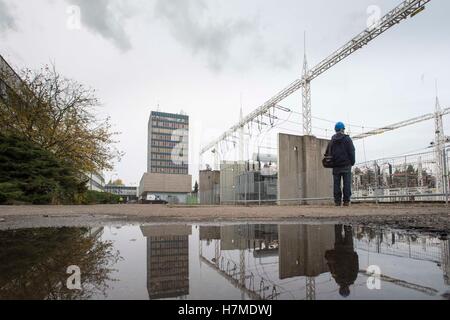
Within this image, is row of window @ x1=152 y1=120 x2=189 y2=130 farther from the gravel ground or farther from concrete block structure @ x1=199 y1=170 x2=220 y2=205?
the gravel ground

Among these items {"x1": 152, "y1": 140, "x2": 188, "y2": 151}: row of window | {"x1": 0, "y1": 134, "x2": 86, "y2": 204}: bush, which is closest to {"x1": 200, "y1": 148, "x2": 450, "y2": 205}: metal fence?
{"x1": 0, "y1": 134, "x2": 86, "y2": 204}: bush

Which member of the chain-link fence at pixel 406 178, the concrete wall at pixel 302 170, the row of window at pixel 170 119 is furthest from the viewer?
the row of window at pixel 170 119

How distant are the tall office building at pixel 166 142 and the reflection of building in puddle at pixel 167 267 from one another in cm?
12689

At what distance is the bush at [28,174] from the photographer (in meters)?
12.5

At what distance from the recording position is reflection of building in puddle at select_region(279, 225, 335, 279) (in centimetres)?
175

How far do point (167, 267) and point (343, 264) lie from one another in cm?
106

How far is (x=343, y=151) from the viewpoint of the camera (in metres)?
8.14

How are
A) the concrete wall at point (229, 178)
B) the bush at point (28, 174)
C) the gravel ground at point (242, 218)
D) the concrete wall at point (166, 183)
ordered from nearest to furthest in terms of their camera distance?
1. the gravel ground at point (242, 218)
2. the bush at point (28, 174)
3. the concrete wall at point (229, 178)
4. the concrete wall at point (166, 183)

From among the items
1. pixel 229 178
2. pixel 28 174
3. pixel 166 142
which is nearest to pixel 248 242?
pixel 28 174

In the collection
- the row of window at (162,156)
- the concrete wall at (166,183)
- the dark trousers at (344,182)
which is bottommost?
the dark trousers at (344,182)

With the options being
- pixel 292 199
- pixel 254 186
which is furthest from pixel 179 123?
pixel 292 199

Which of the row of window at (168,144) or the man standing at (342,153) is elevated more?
the row of window at (168,144)

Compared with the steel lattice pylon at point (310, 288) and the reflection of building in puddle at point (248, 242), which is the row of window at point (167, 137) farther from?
the steel lattice pylon at point (310, 288)

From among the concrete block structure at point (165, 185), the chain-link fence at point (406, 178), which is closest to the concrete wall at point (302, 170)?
the chain-link fence at point (406, 178)
